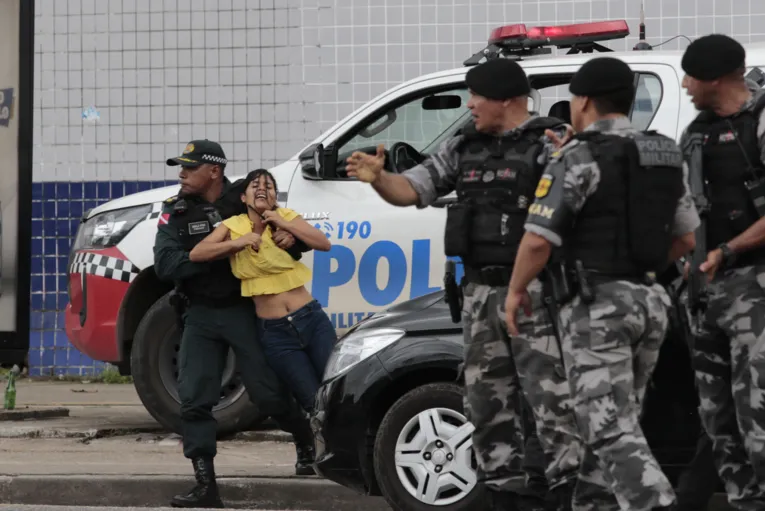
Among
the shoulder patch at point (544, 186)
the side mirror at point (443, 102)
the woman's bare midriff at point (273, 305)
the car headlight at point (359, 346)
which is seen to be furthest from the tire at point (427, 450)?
the side mirror at point (443, 102)

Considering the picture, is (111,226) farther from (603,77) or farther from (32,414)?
(603,77)

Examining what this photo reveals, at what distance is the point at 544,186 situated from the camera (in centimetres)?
523

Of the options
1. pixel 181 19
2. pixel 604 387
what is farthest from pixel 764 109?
pixel 181 19

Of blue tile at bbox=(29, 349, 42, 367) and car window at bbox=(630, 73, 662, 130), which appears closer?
car window at bbox=(630, 73, 662, 130)

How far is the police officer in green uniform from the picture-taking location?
7.38m

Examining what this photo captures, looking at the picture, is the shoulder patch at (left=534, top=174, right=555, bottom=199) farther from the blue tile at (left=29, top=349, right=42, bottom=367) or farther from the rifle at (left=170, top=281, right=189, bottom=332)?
the blue tile at (left=29, top=349, right=42, bottom=367)

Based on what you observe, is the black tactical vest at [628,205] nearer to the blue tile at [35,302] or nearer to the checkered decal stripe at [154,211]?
the checkered decal stripe at [154,211]

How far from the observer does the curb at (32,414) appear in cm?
1053

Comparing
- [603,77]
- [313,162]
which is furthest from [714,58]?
[313,162]

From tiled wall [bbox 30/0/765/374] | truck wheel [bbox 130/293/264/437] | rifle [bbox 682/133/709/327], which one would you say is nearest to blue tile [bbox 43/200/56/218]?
tiled wall [bbox 30/0/765/374]

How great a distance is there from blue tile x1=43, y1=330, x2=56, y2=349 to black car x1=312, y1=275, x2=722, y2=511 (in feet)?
20.8

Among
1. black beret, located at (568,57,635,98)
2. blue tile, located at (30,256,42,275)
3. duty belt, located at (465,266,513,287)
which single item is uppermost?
black beret, located at (568,57,635,98)

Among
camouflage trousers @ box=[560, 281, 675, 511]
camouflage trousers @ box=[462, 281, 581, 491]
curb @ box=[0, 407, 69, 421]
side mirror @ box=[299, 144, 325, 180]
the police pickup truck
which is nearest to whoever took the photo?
camouflage trousers @ box=[560, 281, 675, 511]

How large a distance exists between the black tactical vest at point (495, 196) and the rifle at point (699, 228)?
512 millimetres
